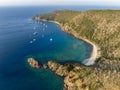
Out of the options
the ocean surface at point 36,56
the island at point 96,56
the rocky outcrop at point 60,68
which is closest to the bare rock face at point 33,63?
the ocean surface at point 36,56

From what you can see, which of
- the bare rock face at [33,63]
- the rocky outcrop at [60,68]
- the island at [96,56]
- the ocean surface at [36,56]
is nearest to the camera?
the island at [96,56]

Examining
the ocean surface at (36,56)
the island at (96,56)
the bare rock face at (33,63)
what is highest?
the island at (96,56)

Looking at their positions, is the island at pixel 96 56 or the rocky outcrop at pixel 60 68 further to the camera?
the rocky outcrop at pixel 60 68

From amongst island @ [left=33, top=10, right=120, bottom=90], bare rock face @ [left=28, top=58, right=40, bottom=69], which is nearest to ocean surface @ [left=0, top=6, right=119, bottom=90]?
bare rock face @ [left=28, top=58, right=40, bottom=69]

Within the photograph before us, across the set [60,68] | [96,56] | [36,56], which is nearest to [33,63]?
[36,56]

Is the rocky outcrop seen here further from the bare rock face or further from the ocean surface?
the bare rock face

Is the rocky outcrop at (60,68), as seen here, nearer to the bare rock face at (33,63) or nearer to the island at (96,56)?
the island at (96,56)

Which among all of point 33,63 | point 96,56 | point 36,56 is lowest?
point 36,56

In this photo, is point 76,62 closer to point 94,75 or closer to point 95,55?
point 95,55

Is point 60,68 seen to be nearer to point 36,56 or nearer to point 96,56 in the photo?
point 36,56
